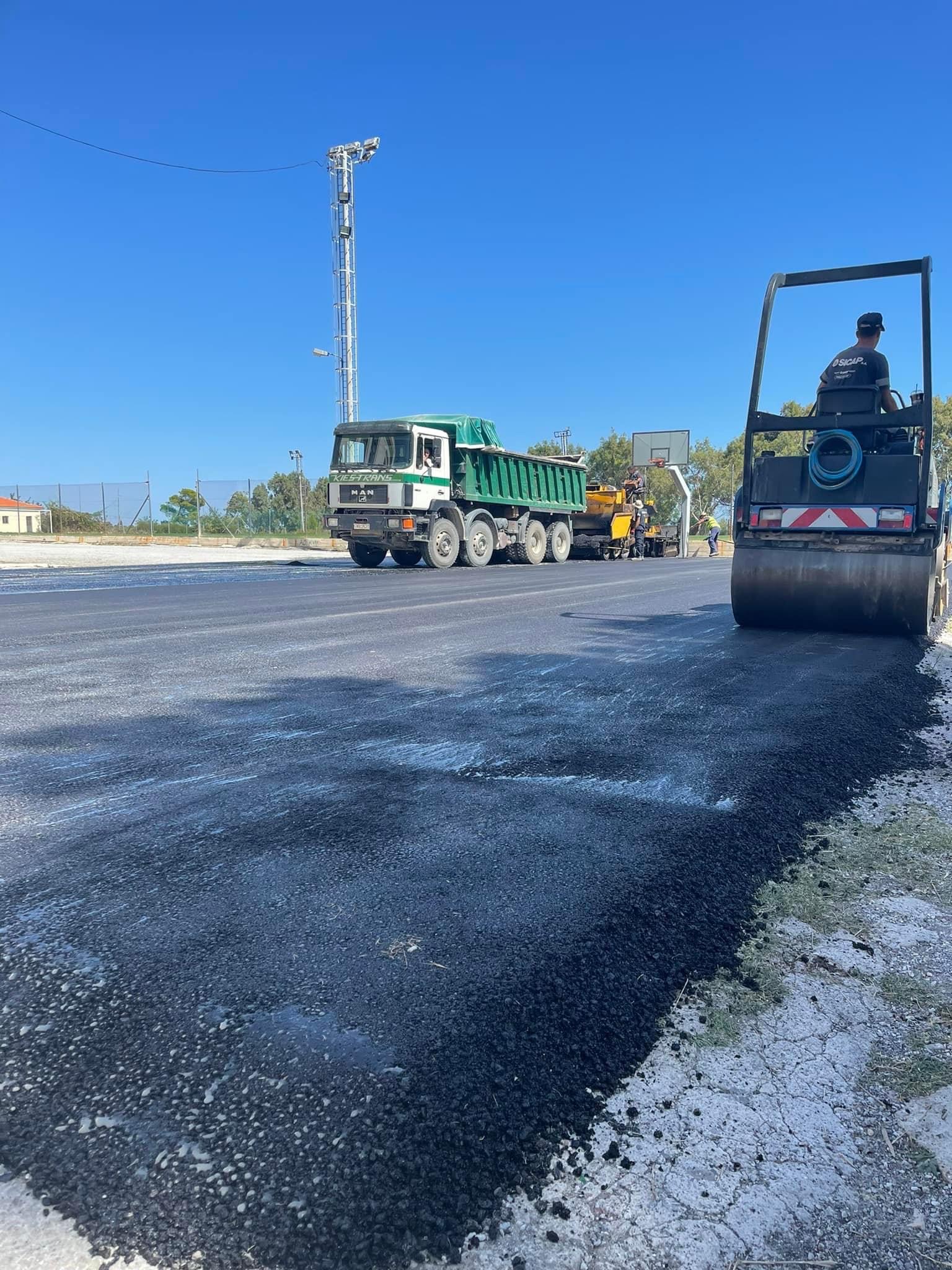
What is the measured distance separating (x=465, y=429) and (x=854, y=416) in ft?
42.8

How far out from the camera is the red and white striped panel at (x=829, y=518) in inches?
267

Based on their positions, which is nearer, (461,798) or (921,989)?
(921,989)

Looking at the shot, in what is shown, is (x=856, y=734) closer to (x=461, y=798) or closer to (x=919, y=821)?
(x=919, y=821)

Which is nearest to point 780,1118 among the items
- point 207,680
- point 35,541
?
point 207,680

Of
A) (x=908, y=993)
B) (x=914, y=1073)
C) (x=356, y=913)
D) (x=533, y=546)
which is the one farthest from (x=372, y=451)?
(x=914, y=1073)

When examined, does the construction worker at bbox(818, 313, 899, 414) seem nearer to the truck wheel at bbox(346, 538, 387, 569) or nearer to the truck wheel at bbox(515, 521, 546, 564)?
the truck wheel at bbox(346, 538, 387, 569)

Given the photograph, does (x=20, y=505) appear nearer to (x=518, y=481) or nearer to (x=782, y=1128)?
(x=518, y=481)

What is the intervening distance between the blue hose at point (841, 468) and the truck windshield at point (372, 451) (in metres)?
11.3

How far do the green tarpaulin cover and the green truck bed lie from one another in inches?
7.4

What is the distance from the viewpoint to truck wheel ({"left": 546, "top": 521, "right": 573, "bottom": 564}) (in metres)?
23.3

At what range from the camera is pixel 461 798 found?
122 inches

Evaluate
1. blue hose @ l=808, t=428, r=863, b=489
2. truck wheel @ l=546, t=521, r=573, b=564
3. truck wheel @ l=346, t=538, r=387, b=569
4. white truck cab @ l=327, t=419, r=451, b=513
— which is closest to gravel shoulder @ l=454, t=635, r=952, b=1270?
blue hose @ l=808, t=428, r=863, b=489

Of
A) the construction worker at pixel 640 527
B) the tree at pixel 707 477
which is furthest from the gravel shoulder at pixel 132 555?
the tree at pixel 707 477

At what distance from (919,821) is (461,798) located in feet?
5.54
